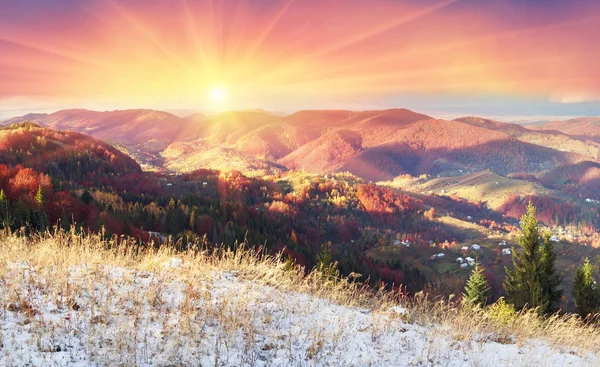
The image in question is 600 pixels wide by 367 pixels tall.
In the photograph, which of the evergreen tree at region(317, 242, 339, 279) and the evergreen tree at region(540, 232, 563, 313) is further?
the evergreen tree at region(540, 232, 563, 313)

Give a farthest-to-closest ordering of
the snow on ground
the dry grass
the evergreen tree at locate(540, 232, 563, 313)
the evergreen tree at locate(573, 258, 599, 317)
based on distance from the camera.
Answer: the evergreen tree at locate(573, 258, 599, 317), the evergreen tree at locate(540, 232, 563, 313), the dry grass, the snow on ground

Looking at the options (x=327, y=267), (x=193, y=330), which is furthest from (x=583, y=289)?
(x=193, y=330)

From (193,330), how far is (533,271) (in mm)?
35147

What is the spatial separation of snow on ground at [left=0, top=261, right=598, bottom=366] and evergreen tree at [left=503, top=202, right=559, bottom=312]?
24612mm

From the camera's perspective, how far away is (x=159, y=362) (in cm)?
784

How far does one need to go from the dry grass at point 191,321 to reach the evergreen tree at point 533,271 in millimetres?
21902

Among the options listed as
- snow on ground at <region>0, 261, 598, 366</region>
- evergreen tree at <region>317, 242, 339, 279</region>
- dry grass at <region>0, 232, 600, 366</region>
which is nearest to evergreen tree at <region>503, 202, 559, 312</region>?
evergreen tree at <region>317, 242, 339, 279</region>

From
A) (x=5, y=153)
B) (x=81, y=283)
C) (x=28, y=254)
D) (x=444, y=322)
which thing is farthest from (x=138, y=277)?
(x=5, y=153)

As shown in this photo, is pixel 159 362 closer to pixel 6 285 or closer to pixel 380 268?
pixel 6 285

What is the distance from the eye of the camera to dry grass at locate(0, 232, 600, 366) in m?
8.19

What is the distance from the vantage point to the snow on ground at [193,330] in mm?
8055

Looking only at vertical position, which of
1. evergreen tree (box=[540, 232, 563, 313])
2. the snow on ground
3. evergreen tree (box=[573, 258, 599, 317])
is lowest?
evergreen tree (box=[573, 258, 599, 317])

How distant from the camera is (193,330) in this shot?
9.07m

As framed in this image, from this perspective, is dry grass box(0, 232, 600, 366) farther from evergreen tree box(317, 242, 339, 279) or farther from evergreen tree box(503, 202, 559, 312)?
evergreen tree box(503, 202, 559, 312)
